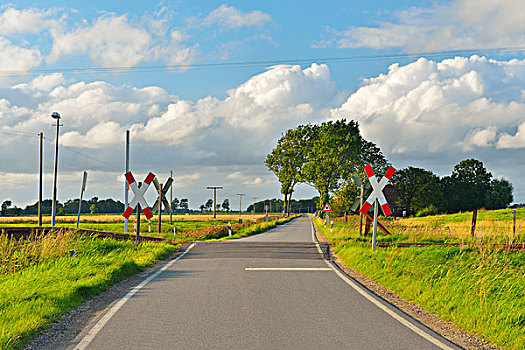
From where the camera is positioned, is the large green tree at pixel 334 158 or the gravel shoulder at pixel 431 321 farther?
the large green tree at pixel 334 158

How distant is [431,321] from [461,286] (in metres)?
1.80

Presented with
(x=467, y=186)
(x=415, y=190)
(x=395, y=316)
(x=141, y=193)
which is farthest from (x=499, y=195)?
(x=395, y=316)

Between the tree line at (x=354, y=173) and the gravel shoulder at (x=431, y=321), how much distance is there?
29368 mm

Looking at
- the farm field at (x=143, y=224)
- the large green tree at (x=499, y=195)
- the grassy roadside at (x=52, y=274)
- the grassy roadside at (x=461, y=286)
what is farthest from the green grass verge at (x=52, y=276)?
the large green tree at (x=499, y=195)

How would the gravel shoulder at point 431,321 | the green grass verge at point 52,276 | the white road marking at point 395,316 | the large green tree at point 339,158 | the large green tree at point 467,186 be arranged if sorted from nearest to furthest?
1. the white road marking at point 395,316
2. the gravel shoulder at point 431,321
3. the green grass verge at point 52,276
4. the large green tree at point 339,158
5. the large green tree at point 467,186

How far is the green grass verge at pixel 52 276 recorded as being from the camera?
22.7ft

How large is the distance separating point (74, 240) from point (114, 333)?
11.3 meters

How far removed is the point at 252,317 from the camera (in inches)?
290

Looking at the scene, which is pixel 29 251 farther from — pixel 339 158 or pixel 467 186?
pixel 467 186

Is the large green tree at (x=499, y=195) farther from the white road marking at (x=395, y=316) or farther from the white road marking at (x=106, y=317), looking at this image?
the white road marking at (x=106, y=317)

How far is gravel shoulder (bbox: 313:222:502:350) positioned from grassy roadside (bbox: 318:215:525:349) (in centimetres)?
12

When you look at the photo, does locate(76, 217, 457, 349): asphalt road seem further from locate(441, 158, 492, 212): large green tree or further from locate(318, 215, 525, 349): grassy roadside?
locate(441, 158, 492, 212): large green tree

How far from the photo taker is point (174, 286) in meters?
10.4

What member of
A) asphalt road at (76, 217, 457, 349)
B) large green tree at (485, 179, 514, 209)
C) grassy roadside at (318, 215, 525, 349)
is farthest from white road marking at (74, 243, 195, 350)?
large green tree at (485, 179, 514, 209)
